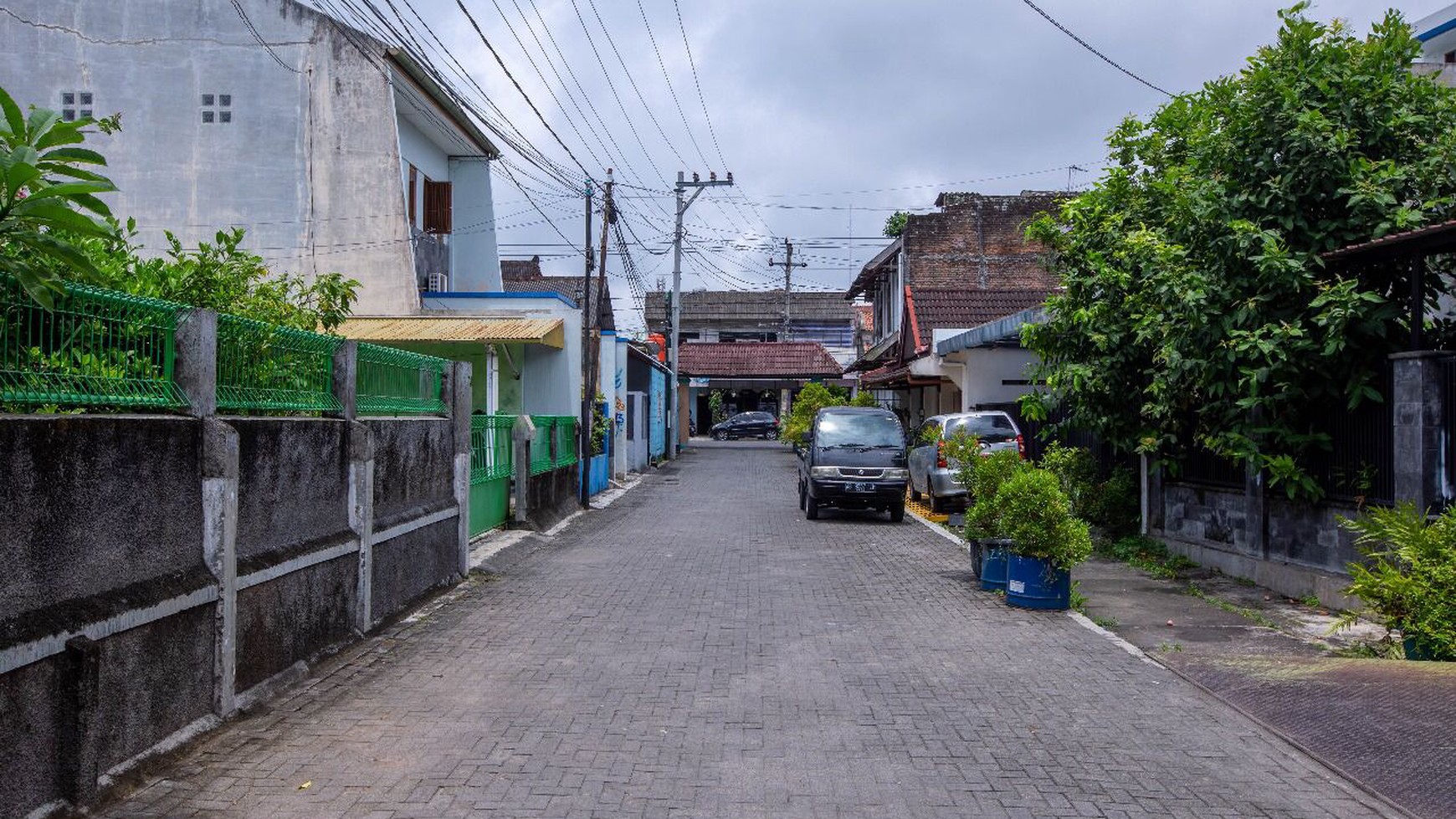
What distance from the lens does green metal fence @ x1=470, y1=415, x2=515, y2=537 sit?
1531 centimetres

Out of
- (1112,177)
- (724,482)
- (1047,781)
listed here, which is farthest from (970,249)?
(1047,781)

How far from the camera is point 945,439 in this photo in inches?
800

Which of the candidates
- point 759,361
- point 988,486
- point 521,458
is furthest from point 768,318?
point 988,486

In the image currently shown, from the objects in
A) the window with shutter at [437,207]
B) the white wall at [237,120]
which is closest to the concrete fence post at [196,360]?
the white wall at [237,120]

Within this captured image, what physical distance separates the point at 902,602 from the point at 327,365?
592 centimetres

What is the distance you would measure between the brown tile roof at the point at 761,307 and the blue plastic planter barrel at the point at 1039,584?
2195 inches

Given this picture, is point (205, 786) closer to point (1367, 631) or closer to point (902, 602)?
point (902, 602)

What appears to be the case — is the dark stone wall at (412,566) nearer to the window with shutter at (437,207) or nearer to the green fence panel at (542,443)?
the green fence panel at (542,443)

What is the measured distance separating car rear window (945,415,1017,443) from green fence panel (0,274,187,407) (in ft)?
51.8

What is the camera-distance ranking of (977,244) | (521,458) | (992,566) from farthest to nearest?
1. (977,244)
2. (521,458)
3. (992,566)

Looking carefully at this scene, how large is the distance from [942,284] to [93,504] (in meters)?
36.4

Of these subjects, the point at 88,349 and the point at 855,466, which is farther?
the point at 855,466

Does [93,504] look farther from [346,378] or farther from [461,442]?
[461,442]

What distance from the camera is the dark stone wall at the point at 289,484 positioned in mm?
7090
